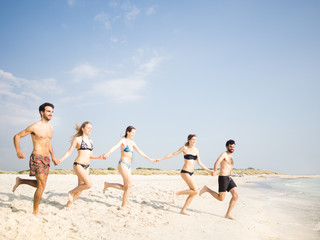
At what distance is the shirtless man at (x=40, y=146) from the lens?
5.74 meters

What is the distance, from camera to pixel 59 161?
645 centimetres

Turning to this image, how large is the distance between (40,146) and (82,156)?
149cm

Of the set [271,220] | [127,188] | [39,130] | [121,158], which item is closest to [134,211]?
[127,188]

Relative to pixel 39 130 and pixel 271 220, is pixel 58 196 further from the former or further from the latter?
pixel 271 220

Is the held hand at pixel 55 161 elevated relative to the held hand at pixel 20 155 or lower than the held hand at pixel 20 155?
lower

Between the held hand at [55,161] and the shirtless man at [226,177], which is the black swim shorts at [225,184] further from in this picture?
the held hand at [55,161]

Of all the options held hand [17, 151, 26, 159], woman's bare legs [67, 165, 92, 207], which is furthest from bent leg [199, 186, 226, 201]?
held hand [17, 151, 26, 159]

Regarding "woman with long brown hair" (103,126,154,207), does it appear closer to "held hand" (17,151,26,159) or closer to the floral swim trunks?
the floral swim trunks

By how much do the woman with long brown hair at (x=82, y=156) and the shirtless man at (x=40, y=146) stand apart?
0.94m

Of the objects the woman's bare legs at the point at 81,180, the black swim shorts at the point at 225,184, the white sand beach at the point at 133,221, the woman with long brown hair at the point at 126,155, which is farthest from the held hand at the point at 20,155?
the black swim shorts at the point at 225,184

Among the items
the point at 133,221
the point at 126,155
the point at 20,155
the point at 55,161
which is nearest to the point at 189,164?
the point at 126,155

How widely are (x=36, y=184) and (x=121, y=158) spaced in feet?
7.73

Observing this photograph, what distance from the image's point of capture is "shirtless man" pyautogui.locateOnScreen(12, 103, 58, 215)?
5738 millimetres

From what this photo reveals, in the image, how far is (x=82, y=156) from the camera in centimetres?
718
